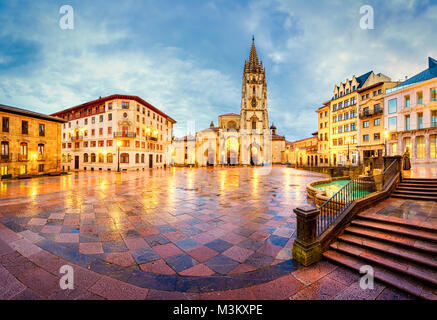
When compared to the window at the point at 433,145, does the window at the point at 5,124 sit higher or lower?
higher

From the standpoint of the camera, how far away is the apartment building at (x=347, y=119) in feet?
105

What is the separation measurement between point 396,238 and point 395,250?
0.53 metres

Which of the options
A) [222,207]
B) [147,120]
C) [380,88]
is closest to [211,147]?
[147,120]

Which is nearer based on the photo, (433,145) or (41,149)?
(433,145)

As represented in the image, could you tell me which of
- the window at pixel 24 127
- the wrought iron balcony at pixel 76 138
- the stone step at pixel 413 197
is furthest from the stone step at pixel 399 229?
the wrought iron balcony at pixel 76 138

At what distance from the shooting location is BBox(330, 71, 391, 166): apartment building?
32094 mm

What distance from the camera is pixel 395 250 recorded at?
344cm

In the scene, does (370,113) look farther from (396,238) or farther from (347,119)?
(396,238)

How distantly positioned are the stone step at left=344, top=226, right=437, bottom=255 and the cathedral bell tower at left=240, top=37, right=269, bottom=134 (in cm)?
4733

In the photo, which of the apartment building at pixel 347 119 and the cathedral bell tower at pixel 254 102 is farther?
the cathedral bell tower at pixel 254 102

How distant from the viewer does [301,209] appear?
360 cm

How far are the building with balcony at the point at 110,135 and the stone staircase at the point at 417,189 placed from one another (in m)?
30.7

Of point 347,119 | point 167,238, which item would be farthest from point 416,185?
point 347,119

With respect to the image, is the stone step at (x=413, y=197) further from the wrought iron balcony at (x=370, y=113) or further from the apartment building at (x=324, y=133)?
the apartment building at (x=324, y=133)
